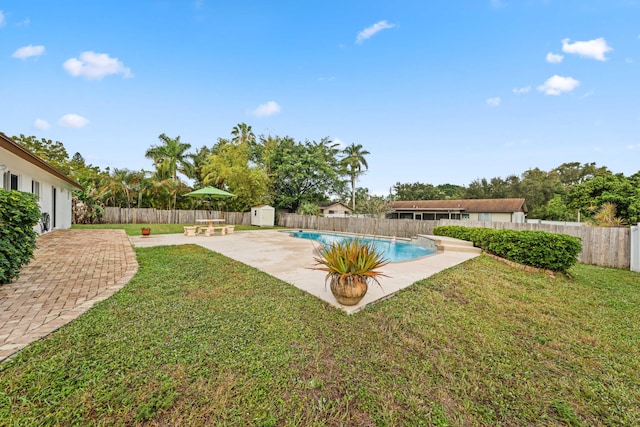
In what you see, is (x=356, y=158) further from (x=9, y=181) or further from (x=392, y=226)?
(x=9, y=181)

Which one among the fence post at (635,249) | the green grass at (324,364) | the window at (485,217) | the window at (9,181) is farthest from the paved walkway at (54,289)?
the window at (485,217)

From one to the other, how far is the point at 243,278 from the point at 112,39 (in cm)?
1223

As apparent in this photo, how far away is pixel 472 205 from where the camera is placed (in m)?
25.7

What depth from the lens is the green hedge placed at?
226 inches

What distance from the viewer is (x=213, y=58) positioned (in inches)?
499

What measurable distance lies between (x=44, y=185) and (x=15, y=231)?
953 cm

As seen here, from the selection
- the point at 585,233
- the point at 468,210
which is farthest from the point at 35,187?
the point at 468,210

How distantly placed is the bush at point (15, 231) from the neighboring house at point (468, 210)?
2416 cm

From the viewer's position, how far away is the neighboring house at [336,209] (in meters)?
29.7

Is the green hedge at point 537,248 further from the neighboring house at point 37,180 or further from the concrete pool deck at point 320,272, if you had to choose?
the neighboring house at point 37,180

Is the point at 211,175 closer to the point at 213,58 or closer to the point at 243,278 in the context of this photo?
the point at 213,58

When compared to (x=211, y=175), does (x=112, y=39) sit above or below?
above

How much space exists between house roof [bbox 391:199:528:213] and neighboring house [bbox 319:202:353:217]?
599cm

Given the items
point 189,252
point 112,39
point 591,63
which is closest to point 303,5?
point 112,39
